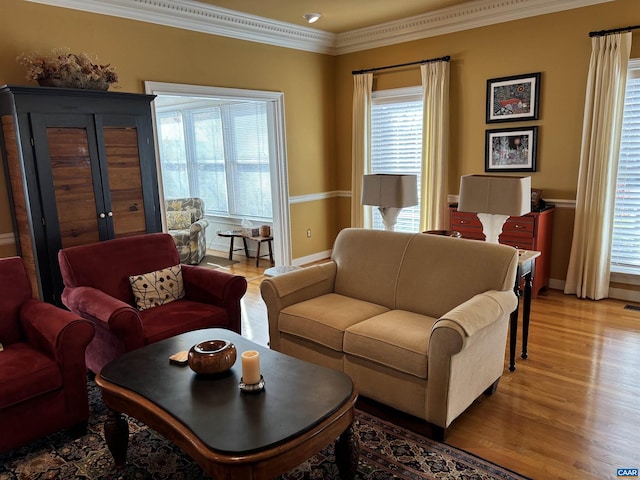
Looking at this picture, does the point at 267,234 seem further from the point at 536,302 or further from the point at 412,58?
the point at 536,302

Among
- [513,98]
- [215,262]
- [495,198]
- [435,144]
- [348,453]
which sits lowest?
[215,262]

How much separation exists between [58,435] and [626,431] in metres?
3.03

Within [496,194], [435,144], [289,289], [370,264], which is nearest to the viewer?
[496,194]

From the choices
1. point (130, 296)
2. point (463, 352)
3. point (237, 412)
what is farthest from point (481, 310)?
point (130, 296)

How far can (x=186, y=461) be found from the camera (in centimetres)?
230

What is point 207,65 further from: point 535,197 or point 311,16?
point 535,197

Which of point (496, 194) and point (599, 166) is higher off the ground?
point (599, 166)

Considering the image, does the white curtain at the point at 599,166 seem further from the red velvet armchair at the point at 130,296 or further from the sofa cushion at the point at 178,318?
the sofa cushion at the point at 178,318

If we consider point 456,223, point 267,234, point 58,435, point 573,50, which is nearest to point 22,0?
point 58,435

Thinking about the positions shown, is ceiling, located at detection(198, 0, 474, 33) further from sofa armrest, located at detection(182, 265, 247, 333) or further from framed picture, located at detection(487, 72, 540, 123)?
sofa armrest, located at detection(182, 265, 247, 333)

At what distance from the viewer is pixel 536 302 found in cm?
446

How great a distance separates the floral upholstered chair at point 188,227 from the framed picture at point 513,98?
13.1 feet

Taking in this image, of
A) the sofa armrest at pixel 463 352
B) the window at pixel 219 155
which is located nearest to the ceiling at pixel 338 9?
the window at pixel 219 155

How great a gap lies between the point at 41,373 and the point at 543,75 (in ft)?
15.8
